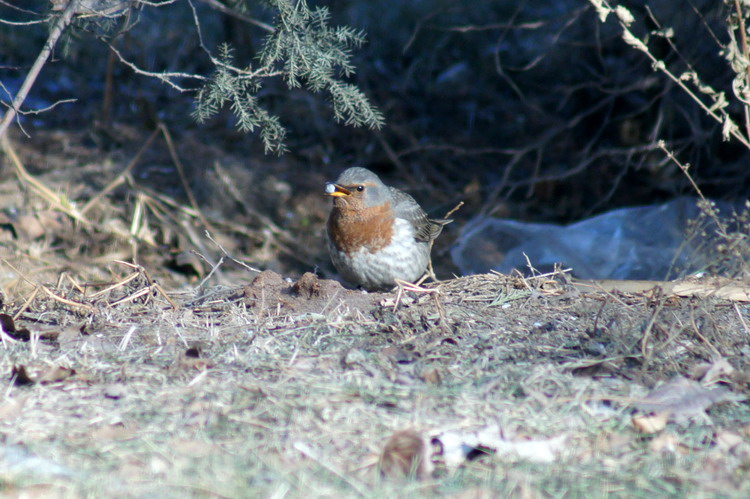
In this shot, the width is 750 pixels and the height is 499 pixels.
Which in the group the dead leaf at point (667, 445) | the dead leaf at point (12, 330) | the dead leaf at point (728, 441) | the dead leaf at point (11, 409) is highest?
the dead leaf at point (728, 441)

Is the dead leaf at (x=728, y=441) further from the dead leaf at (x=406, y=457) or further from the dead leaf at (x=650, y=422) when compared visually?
the dead leaf at (x=406, y=457)

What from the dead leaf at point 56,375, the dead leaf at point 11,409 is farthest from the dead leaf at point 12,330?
the dead leaf at point 11,409

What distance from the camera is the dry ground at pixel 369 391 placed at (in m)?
2.56

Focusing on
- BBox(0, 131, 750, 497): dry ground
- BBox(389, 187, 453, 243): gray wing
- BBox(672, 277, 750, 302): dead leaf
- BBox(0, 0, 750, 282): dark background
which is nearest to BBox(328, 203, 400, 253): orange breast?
BBox(389, 187, 453, 243): gray wing

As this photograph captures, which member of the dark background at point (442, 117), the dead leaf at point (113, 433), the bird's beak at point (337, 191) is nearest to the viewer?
the dead leaf at point (113, 433)

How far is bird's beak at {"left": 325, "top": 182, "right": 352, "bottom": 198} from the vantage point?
5.30m

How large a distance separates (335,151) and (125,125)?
2.28 meters

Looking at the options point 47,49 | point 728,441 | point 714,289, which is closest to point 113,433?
point 728,441

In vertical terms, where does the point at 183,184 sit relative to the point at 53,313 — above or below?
below

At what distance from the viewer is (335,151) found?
29.3 feet

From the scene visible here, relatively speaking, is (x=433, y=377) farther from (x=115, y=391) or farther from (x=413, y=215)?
(x=413, y=215)

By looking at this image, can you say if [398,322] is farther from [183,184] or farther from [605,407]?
[183,184]

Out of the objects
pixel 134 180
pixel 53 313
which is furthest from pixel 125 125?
pixel 53 313

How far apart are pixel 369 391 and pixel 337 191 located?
2.45 meters
